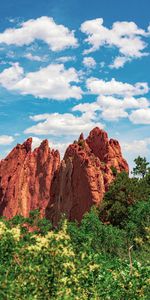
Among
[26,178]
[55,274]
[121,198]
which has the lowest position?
[55,274]

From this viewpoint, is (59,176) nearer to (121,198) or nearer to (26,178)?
(26,178)

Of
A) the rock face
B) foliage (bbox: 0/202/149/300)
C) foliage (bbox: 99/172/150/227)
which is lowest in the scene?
foliage (bbox: 0/202/149/300)

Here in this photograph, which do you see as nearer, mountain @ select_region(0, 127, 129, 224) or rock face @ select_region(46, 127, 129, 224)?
rock face @ select_region(46, 127, 129, 224)

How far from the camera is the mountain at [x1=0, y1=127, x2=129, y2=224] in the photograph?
7994 centimetres

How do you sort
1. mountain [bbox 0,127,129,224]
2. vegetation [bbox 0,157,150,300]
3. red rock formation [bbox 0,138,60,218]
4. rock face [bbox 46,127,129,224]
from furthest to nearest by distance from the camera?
red rock formation [bbox 0,138,60,218] < mountain [bbox 0,127,129,224] < rock face [bbox 46,127,129,224] < vegetation [bbox 0,157,150,300]

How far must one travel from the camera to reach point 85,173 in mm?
79750

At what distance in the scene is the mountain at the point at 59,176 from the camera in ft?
262

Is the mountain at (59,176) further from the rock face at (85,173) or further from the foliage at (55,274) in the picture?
the foliage at (55,274)

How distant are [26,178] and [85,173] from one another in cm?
2324

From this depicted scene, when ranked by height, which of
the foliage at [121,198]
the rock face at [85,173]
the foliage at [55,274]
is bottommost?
the foliage at [55,274]

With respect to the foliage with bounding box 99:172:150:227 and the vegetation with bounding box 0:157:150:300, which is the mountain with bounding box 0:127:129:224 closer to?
the foliage with bounding box 99:172:150:227

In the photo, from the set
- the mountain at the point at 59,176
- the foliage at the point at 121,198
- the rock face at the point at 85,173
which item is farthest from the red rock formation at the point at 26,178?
the foliage at the point at 121,198

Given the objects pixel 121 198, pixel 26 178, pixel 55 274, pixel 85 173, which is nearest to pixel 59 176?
pixel 26 178

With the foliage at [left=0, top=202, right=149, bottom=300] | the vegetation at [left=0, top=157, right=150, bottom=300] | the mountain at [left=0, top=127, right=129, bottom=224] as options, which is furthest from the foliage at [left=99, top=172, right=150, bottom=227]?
the foliage at [left=0, top=202, right=149, bottom=300]
